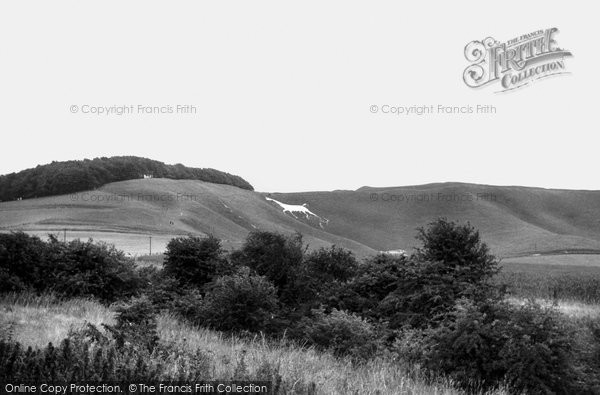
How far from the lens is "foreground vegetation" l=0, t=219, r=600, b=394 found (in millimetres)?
8234

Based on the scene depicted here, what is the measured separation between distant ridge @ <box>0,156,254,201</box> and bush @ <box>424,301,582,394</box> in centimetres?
9549

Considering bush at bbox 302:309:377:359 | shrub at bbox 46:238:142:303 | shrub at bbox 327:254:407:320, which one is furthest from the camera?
shrub at bbox 327:254:407:320

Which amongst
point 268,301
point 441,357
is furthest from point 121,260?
point 441,357

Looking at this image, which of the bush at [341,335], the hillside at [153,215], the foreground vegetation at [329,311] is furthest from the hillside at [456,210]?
the bush at [341,335]

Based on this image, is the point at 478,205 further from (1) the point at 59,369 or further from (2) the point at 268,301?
(1) the point at 59,369

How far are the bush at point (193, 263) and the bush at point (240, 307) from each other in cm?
420

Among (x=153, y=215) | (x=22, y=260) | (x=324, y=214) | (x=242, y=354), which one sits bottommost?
(x=242, y=354)

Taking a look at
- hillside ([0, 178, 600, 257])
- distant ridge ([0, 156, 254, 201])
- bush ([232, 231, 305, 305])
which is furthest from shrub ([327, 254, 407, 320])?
distant ridge ([0, 156, 254, 201])

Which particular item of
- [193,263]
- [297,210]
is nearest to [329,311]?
[193,263]

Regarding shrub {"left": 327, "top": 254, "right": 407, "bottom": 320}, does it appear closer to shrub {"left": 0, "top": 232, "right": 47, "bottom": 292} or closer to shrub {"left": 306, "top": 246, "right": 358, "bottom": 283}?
shrub {"left": 306, "top": 246, "right": 358, "bottom": 283}

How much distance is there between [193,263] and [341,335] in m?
7.67

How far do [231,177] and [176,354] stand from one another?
6219 inches

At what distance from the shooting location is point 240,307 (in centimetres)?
1365

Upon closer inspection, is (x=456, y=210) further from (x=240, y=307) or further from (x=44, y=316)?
(x=44, y=316)
